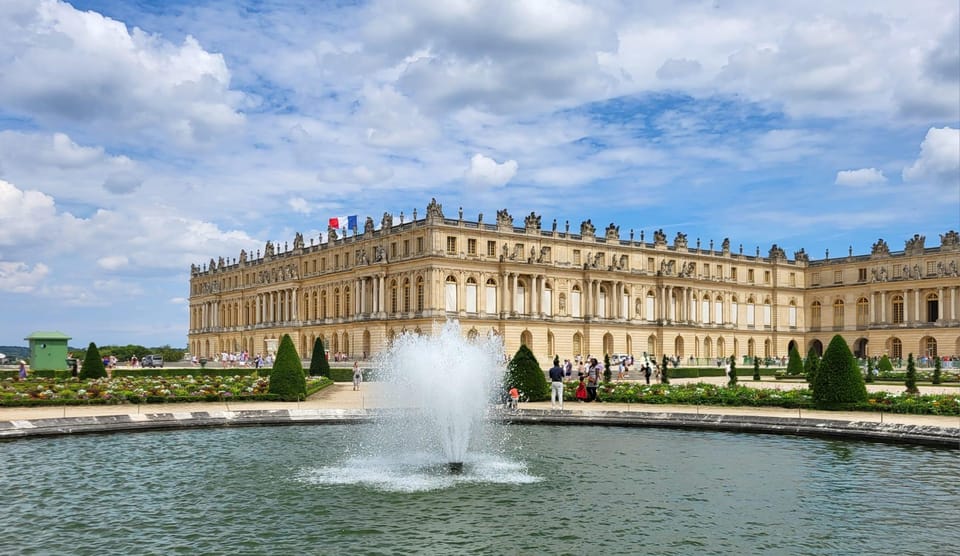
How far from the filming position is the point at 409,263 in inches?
2477

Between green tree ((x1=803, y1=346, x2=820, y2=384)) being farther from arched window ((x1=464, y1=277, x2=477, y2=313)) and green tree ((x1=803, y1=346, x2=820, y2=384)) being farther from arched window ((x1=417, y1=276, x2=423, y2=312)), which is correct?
arched window ((x1=417, y1=276, x2=423, y2=312))

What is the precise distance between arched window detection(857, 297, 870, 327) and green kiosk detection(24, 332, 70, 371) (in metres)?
66.5

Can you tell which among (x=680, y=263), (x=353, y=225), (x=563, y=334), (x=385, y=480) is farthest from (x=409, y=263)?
(x=385, y=480)

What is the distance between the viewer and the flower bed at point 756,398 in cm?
2147

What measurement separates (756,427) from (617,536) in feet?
32.3

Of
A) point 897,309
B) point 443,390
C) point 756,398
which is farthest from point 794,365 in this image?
point 897,309

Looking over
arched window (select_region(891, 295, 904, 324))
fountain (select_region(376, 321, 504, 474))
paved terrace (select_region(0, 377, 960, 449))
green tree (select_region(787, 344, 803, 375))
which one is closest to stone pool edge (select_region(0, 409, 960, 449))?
paved terrace (select_region(0, 377, 960, 449))

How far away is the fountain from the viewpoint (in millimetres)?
15312

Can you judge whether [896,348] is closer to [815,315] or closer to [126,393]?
[815,315]

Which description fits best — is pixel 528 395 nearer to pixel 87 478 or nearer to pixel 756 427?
pixel 756 427

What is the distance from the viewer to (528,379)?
26.0m

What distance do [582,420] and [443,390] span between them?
6.27 metres

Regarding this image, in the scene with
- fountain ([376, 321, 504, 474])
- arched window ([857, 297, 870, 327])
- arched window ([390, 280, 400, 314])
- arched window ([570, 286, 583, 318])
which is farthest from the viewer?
arched window ([857, 297, 870, 327])

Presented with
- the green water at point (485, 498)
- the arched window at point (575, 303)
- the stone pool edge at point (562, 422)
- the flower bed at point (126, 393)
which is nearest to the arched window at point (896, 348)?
the arched window at point (575, 303)
